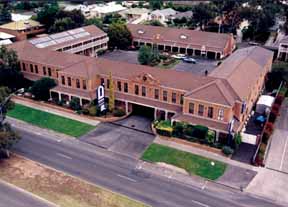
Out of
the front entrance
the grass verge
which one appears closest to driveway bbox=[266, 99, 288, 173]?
the grass verge

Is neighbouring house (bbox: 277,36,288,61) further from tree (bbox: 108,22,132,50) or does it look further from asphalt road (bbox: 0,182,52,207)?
asphalt road (bbox: 0,182,52,207)

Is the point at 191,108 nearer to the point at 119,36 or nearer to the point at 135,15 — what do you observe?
the point at 119,36

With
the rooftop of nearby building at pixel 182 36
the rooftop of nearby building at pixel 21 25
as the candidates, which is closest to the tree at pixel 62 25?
the rooftop of nearby building at pixel 21 25

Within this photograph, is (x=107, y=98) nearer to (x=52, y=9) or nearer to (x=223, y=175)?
(x=223, y=175)

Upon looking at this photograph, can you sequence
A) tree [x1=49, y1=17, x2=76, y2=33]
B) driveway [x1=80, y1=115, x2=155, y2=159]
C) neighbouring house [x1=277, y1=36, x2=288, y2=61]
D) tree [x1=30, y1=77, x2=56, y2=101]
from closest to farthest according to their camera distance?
driveway [x1=80, y1=115, x2=155, y2=159] → tree [x1=30, y1=77, x2=56, y2=101] → neighbouring house [x1=277, y1=36, x2=288, y2=61] → tree [x1=49, y1=17, x2=76, y2=33]

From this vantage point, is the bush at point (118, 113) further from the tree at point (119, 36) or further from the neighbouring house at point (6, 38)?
the neighbouring house at point (6, 38)

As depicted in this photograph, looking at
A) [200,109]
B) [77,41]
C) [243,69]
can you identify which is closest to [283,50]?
[243,69]
